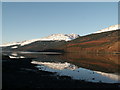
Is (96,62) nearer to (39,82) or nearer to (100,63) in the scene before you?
(100,63)

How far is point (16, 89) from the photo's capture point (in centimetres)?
2320

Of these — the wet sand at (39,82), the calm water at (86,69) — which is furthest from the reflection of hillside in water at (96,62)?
the wet sand at (39,82)

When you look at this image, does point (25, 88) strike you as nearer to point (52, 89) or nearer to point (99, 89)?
point (52, 89)

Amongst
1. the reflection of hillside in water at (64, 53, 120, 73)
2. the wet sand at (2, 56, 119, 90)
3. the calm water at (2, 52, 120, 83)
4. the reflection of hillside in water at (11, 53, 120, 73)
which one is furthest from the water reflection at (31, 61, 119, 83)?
the reflection of hillside in water at (64, 53, 120, 73)

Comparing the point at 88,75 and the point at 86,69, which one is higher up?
the point at 86,69

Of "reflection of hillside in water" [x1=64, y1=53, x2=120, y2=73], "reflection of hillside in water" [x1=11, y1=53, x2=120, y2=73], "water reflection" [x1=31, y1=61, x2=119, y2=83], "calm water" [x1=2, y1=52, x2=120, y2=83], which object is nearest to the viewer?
"water reflection" [x1=31, y1=61, x2=119, y2=83]

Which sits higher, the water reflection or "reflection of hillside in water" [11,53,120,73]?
"reflection of hillside in water" [11,53,120,73]

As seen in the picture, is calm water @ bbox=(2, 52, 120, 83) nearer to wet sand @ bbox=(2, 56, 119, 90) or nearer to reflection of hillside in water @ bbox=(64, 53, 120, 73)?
reflection of hillside in water @ bbox=(64, 53, 120, 73)

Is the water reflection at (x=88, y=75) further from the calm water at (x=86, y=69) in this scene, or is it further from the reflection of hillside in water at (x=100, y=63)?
the reflection of hillside in water at (x=100, y=63)

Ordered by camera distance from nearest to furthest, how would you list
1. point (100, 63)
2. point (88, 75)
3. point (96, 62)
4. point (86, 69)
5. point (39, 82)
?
1. point (39, 82)
2. point (88, 75)
3. point (86, 69)
4. point (100, 63)
5. point (96, 62)

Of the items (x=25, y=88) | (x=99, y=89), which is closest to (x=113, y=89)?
(x=99, y=89)

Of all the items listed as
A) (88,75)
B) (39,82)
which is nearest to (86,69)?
(88,75)

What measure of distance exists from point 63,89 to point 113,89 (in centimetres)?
666

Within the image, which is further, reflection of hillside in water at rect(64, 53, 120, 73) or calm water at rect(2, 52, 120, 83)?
reflection of hillside in water at rect(64, 53, 120, 73)
